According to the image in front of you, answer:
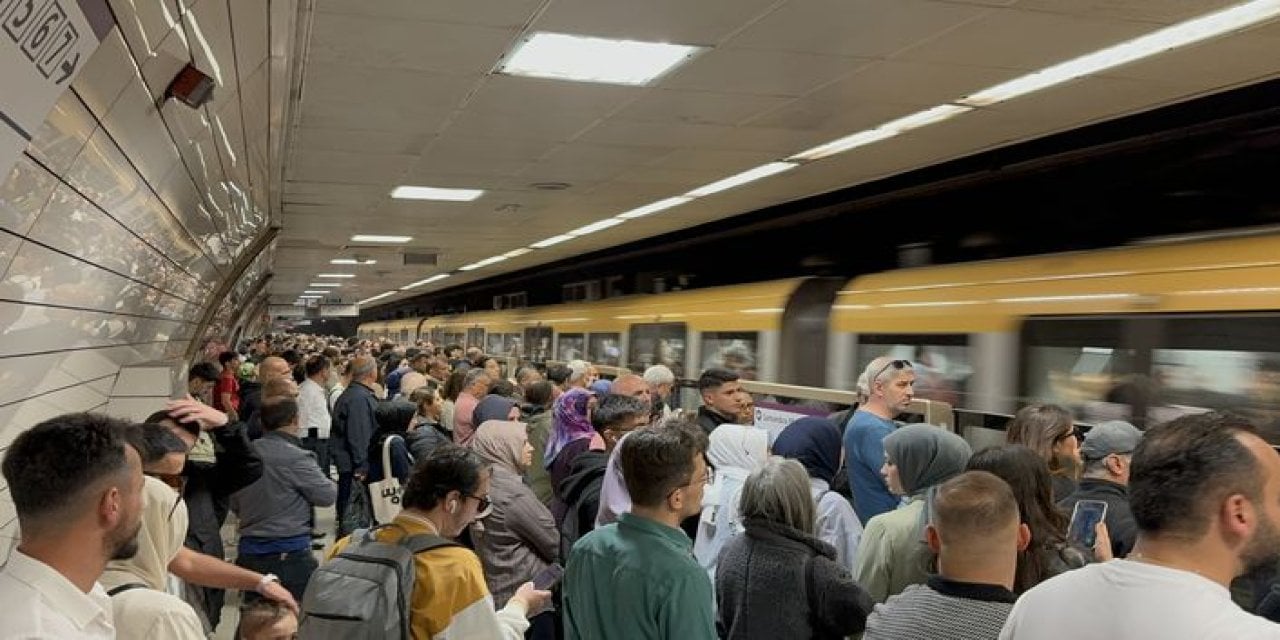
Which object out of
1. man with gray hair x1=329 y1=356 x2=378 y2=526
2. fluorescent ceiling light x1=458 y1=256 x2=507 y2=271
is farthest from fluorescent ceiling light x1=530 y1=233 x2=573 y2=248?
man with gray hair x1=329 y1=356 x2=378 y2=526

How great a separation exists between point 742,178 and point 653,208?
2383mm

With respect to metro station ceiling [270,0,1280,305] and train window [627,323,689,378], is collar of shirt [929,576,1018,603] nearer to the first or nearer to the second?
metro station ceiling [270,0,1280,305]

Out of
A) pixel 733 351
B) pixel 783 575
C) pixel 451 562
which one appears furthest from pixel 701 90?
pixel 733 351

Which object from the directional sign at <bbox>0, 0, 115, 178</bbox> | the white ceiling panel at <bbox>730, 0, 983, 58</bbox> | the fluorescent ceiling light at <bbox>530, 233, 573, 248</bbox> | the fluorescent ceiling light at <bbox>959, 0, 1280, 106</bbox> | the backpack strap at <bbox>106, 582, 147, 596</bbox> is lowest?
the backpack strap at <bbox>106, 582, 147, 596</bbox>

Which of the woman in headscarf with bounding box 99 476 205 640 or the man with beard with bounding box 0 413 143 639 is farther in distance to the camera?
the woman in headscarf with bounding box 99 476 205 640

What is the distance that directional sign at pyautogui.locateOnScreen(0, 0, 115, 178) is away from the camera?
1.50m

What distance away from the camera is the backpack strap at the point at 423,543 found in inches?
106

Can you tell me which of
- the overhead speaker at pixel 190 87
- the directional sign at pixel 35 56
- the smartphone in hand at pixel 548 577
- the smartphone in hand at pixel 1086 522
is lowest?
the smartphone in hand at pixel 548 577

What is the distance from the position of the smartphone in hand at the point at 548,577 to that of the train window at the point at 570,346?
1117 cm

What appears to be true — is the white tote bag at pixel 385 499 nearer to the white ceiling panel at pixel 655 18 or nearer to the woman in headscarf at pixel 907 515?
the white ceiling panel at pixel 655 18

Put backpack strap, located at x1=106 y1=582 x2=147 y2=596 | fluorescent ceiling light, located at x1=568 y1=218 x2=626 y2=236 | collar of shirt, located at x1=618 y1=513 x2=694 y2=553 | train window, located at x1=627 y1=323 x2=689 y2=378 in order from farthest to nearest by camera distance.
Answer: fluorescent ceiling light, located at x1=568 y1=218 x2=626 y2=236 < train window, located at x1=627 y1=323 x2=689 y2=378 < collar of shirt, located at x1=618 y1=513 x2=694 y2=553 < backpack strap, located at x1=106 y1=582 x2=147 y2=596

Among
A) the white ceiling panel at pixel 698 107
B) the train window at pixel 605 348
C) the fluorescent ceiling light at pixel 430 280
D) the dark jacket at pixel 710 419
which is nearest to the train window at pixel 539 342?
the train window at pixel 605 348

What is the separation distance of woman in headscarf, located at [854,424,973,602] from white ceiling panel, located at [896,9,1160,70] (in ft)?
7.55

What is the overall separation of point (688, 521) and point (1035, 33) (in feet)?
9.94
